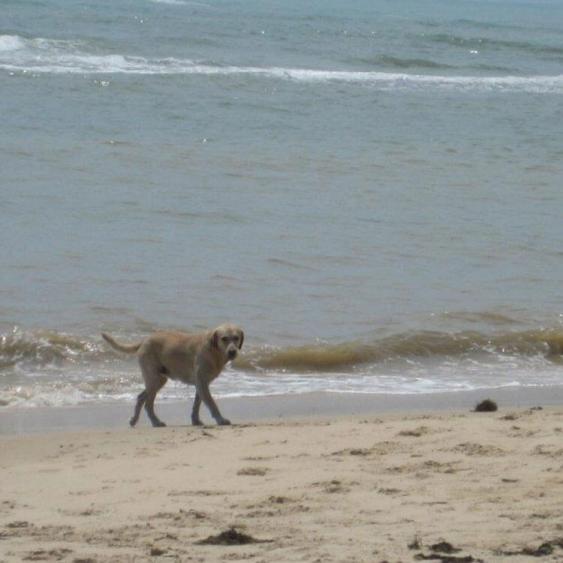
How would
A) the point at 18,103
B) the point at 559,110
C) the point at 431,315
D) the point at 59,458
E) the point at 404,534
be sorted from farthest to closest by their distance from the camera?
the point at 559,110, the point at 18,103, the point at 431,315, the point at 59,458, the point at 404,534

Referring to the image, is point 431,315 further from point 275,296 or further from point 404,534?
point 404,534

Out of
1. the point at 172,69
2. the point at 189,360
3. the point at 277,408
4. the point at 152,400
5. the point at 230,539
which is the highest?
the point at 172,69

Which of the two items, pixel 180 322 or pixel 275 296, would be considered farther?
pixel 275 296

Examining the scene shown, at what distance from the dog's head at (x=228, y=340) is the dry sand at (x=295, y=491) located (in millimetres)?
482

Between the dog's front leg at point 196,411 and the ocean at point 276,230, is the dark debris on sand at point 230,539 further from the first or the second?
the ocean at point 276,230

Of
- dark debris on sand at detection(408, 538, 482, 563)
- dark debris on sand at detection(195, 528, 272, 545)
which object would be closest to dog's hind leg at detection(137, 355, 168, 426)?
dark debris on sand at detection(195, 528, 272, 545)

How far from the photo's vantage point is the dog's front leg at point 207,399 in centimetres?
848

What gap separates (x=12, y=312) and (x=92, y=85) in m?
15.4

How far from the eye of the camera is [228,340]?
8.50 meters

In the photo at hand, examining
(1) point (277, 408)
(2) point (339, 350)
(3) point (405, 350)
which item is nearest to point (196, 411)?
(1) point (277, 408)

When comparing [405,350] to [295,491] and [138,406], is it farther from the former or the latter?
[295,491]

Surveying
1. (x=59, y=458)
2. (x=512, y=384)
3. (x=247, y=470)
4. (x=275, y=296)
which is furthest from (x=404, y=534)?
(x=275, y=296)

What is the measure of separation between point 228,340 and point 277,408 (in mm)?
846

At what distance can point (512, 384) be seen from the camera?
1014cm
